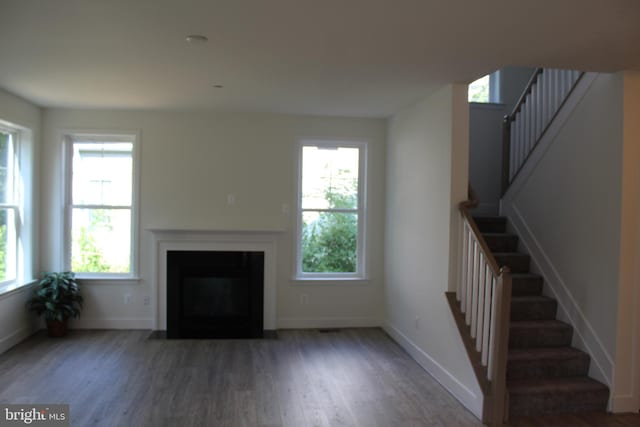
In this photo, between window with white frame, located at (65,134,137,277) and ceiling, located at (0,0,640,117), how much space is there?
114 cm

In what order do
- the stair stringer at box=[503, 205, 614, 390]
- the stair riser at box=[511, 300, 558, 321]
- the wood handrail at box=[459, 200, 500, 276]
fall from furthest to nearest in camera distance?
the stair riser at box=[511, 300, 558, 321] → the stair stringer at box=[503, 205, 614, 390] → the wood handrail at box=[459, 200, 500, 276]

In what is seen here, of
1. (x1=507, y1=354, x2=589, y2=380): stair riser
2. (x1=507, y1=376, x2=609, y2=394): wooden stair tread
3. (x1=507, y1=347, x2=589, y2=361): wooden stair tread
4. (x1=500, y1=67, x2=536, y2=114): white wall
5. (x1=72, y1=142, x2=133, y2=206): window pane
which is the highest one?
(x1=500, y1=67, x2=536, y2=114): white wall

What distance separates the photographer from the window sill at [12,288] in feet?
14.5

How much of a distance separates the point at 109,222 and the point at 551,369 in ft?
15.4

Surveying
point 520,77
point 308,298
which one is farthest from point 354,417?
point 520,77

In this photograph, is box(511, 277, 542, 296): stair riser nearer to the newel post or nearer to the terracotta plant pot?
the newel post

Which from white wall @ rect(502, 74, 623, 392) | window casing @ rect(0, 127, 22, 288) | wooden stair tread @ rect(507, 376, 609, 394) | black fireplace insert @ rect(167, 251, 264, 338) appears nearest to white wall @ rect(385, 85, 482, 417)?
wooden stair tread @ rect(507, 376, 609, 394)

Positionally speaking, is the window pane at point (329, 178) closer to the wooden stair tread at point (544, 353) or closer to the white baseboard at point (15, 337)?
the wooden stair tread at point (544, 353)

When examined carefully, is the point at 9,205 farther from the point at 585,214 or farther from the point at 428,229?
the point at 585,214

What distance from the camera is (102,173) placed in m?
5.36

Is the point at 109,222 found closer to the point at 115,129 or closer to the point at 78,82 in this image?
the point at 115,129

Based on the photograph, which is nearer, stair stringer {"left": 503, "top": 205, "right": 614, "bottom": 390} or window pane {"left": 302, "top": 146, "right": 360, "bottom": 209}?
stair stringer {"left": 503, "top": 205, "right": 614, "bottom": 390}

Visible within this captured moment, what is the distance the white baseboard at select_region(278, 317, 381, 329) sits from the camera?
5.46m

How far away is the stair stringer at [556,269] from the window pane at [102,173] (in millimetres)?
4246
